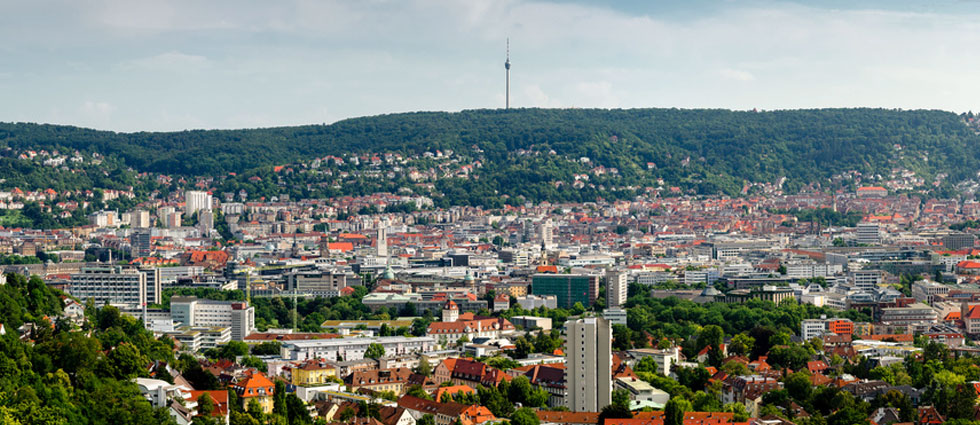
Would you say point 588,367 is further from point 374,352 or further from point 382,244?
point 382,244

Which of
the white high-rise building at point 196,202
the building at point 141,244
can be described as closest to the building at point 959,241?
the building at point 141,244

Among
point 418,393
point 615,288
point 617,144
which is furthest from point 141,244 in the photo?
point 418,393

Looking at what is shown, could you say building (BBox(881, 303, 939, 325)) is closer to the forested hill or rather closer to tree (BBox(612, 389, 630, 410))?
tree (BBox(612, 389, 630, 410))

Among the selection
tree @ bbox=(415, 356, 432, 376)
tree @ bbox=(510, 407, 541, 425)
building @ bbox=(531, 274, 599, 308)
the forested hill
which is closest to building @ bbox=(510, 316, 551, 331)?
building @ bbox=(531, 274, 599, 308)

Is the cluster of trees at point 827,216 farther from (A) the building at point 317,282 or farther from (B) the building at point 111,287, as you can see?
(B) the building at point 111,287

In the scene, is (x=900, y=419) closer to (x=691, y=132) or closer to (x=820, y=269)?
(x=820, y=269)
